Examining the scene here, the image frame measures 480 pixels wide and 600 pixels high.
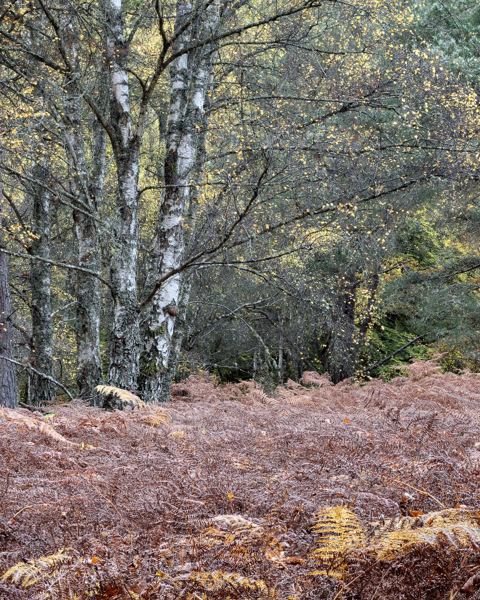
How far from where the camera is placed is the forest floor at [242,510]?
1.62m

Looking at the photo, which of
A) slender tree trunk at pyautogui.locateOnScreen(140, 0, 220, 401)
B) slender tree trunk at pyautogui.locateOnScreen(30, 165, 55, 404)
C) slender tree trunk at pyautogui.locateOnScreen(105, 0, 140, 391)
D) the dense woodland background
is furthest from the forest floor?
slender tree trunk at pyautogui.locateOnScreen(30, 165, 55, 404)

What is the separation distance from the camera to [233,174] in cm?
692

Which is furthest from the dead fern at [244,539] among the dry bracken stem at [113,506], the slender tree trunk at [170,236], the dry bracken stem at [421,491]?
the slender tree trunk at [170,236]

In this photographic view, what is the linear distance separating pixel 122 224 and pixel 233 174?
163 cm

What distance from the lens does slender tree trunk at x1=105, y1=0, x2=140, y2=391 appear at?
241 inches

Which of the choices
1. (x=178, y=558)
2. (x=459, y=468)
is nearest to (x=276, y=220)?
(x=459, y=468)

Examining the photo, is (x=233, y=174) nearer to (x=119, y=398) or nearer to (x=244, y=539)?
(x=119, y=398)

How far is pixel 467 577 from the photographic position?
1.52 meters

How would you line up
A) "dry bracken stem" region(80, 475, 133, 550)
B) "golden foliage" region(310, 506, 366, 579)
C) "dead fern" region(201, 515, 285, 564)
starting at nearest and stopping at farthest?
"golden foliage" region(310, 506, 366, 579), "dead fern" region(201, 515, 285, 564), "dry bracken stem" region(80, 475, 133, 550)

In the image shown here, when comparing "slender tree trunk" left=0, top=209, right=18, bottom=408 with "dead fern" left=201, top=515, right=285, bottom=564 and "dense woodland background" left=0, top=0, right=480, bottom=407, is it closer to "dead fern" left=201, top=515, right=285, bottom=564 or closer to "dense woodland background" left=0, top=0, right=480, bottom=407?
"dense woodland background" left=0, top=0, right=480, bottom=407

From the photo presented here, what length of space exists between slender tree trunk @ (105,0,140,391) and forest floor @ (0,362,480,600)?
195 centimetres

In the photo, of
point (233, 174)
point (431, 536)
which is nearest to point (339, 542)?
point (431, 536)

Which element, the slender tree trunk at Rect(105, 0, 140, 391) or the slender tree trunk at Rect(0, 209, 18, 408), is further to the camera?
the slender tree trunk at Rect(0, 209, 18, 408)

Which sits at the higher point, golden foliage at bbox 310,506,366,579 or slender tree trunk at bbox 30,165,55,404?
slender tree trunk at bbox 30,165,55,404
